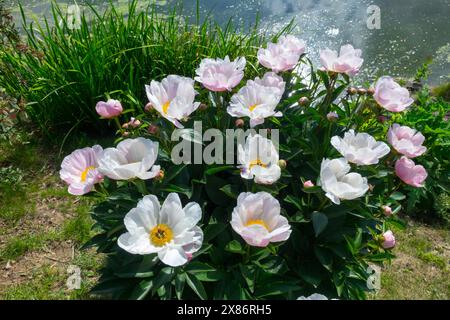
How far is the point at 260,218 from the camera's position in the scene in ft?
4.26

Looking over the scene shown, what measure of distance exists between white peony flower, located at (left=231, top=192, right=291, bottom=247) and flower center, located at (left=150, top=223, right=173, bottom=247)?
7.8 inches

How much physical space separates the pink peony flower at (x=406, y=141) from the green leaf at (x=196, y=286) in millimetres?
842

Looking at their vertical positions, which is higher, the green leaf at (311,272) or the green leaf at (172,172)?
the green leaf at (172,172)

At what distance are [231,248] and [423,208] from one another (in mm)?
1809

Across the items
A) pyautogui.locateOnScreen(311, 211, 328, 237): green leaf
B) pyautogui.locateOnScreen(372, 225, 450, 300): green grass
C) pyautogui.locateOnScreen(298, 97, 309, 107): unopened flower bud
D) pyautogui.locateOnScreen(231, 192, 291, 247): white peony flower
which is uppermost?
pyautogui.locateOnScreen(298, 97, 309, 107): unopened flower bud

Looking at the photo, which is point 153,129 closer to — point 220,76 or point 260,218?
point 220,76

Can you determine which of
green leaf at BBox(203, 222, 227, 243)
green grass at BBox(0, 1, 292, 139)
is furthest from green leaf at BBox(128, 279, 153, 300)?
green grass at BBox(0, 1, 292, 139)

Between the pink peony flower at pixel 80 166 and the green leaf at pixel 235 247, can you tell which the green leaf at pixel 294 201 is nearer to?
the green leaf at pixel 235 247

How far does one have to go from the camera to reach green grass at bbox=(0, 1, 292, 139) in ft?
9.27

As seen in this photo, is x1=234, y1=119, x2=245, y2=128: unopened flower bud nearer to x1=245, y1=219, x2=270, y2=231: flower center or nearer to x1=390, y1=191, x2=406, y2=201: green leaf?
x1=245, y1=219, x2=270, y2=231: flower center

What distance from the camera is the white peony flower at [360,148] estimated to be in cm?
137

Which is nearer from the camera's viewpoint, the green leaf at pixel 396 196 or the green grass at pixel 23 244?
the green leaf at pixel 396 196

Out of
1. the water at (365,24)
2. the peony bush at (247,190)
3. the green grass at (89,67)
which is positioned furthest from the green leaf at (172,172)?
the water at (365,24)
